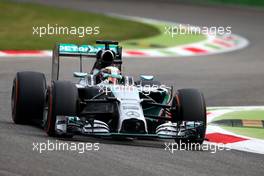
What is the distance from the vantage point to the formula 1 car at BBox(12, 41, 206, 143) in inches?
456

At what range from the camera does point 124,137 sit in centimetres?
1145

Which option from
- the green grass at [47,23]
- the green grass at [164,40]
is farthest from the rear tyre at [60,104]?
the green grass at [164,40]

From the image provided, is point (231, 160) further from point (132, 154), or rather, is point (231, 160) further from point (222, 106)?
point (222, 106)

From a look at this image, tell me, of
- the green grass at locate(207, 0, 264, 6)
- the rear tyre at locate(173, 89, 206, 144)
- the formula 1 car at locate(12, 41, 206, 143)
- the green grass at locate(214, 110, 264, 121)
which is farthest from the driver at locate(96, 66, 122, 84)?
the green grass at locate(207, 0, 264, 6)

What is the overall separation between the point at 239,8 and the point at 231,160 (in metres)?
23.3

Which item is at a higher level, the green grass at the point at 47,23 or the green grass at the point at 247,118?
the green grass at the point at 47,23

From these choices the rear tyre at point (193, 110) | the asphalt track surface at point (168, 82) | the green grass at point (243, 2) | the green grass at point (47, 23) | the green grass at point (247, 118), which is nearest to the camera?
the asphalt track surface at point (168, 82)

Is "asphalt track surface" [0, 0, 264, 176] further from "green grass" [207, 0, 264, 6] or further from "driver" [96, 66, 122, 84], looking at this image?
"driver" [96, 66, 122, 84]

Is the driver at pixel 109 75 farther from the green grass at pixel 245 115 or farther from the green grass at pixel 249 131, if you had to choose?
the green grass at pixel 245 115

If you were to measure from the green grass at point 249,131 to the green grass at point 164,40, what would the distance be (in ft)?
32.4

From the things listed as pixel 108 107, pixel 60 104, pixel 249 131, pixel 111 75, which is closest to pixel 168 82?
pixel 249 131

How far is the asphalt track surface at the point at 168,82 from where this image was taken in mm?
9906

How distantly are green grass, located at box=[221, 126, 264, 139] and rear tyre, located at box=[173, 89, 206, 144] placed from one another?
3.68ft

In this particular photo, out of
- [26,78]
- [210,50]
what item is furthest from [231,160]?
[210,50]
